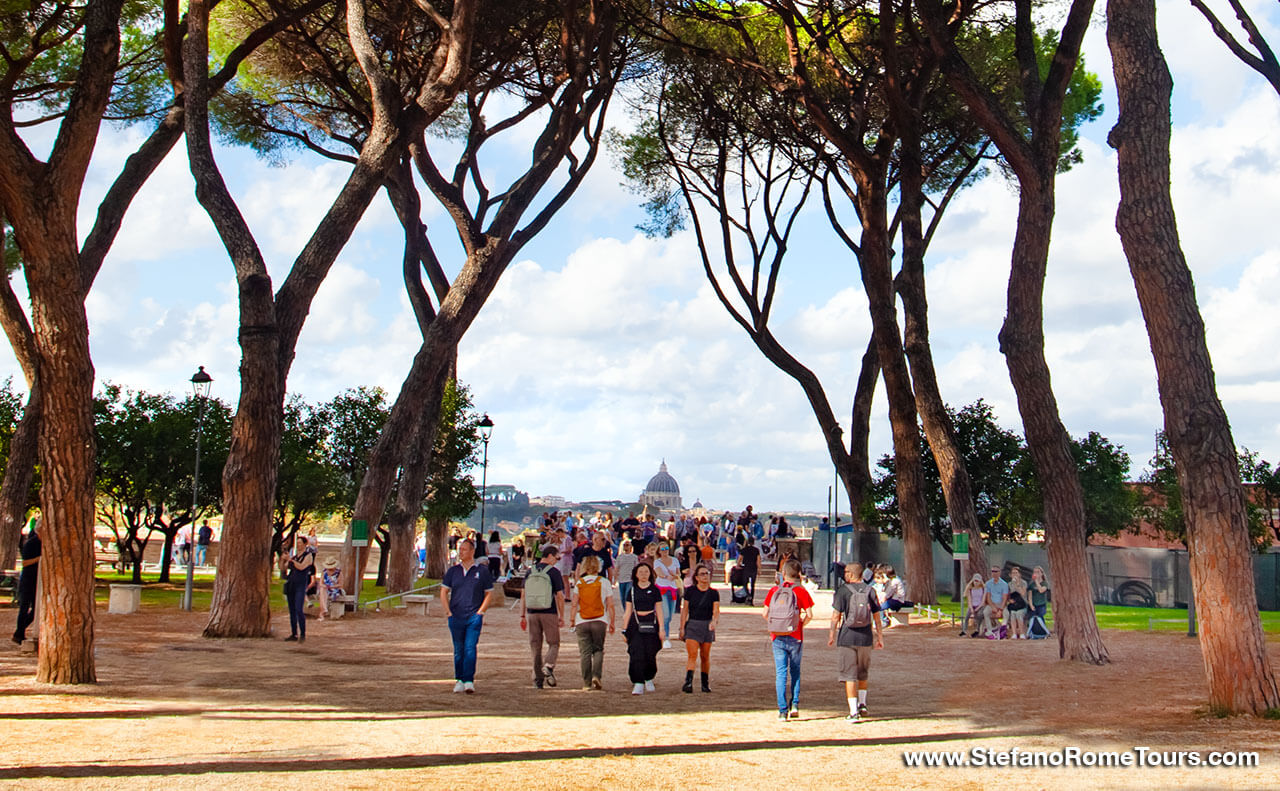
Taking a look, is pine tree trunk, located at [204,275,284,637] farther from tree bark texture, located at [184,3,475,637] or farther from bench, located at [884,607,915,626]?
bench, located at [884,607,915,626]

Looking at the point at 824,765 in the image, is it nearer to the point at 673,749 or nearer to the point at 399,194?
the point at 673,749

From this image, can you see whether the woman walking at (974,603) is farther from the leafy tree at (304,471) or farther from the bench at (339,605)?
the leafy tree at (304,471)

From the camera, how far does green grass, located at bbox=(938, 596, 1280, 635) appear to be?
2069 cm

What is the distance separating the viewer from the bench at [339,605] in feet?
60.9

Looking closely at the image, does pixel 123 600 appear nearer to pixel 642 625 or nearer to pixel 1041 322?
pixel 642 625

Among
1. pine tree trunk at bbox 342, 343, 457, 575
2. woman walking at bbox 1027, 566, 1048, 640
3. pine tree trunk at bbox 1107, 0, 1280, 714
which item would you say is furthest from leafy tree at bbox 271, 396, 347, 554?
pine tree trunk at bbox 1107, 0, 1280, 714

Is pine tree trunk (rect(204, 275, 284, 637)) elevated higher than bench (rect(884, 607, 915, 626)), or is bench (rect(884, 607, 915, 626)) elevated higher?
pine tree trunk (rect(204, 275, 284, 637))

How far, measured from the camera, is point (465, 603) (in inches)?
408

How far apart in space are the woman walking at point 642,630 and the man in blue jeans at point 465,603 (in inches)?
54.4

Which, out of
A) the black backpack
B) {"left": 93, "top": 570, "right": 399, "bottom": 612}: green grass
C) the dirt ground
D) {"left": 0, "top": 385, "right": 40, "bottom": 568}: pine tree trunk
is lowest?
the dirt ground

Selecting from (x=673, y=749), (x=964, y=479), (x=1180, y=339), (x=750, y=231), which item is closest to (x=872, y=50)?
(x=750, y=231)

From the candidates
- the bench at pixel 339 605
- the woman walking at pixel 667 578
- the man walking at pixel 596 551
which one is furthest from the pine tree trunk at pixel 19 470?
Answer: the woman walking at pixel 667 578

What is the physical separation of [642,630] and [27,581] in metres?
6.96

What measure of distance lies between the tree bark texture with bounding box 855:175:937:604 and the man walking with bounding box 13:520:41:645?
14796mm
